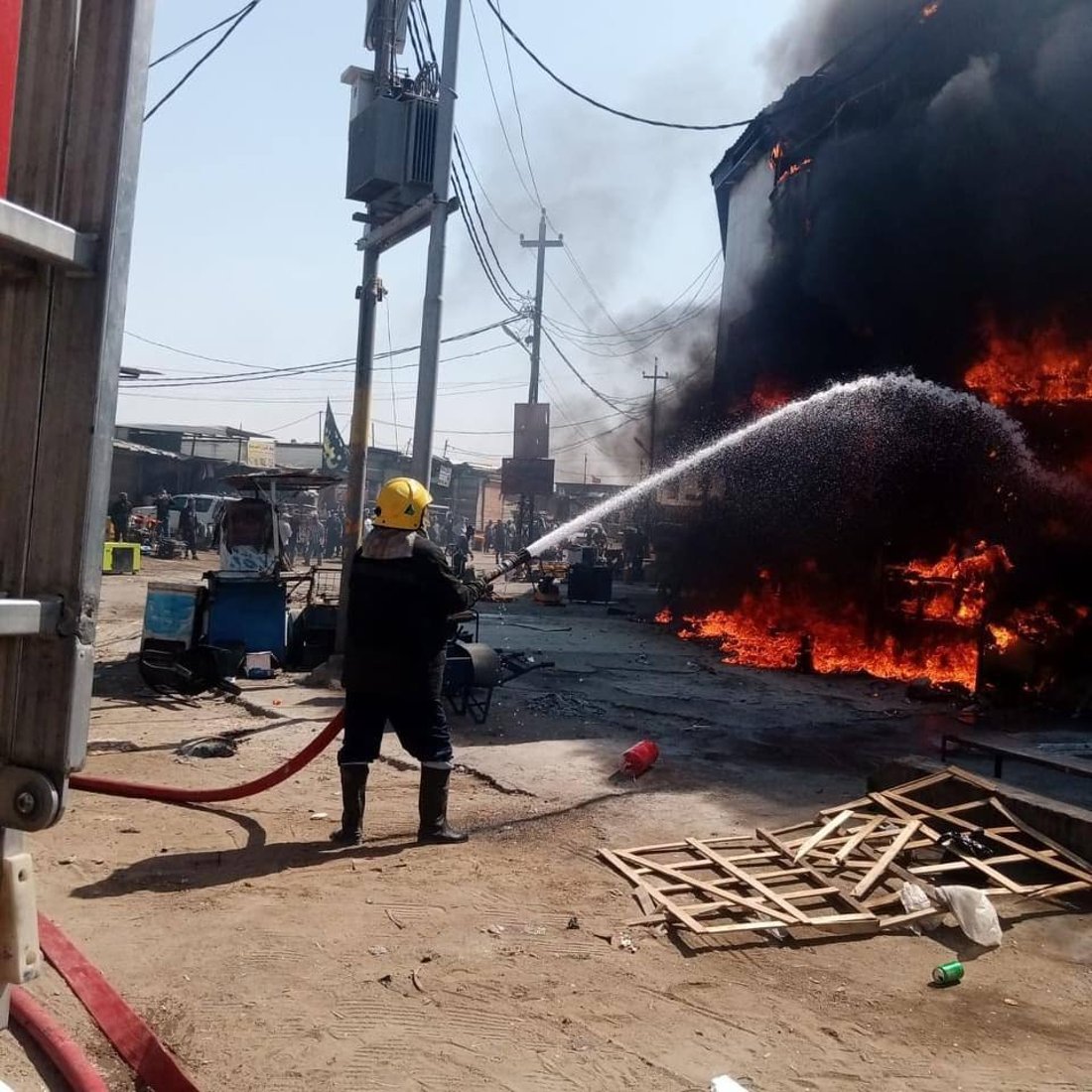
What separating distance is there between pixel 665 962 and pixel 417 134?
8369 mm

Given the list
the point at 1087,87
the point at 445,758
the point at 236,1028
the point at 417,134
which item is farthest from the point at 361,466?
the point at 1087,87

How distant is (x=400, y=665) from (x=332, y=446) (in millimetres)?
25037

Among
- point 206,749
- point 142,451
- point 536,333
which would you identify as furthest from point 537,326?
point 206,749

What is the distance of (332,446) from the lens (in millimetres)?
29031

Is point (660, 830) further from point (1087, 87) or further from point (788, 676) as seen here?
point (1087, 87)

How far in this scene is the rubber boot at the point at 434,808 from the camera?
503 centimetres

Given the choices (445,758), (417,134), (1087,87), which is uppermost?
(1087,87)

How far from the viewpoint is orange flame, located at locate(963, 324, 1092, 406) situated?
1230cm

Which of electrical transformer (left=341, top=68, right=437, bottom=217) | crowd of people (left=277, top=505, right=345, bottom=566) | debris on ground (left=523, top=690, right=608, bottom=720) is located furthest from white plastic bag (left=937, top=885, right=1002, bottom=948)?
crowd of people (left=277, top=505, right=345, bottom=566)

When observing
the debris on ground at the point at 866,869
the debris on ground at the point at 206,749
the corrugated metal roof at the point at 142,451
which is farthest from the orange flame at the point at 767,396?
the corrugated metal roof at the point at 142,451

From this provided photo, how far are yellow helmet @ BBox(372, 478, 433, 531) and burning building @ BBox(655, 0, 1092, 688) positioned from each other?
8.08 m

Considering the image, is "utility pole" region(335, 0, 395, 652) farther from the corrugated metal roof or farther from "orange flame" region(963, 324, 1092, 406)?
the corrugated metal roof

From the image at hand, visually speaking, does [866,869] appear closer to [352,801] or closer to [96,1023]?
[352,801]

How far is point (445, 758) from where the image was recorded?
16.6 feet
